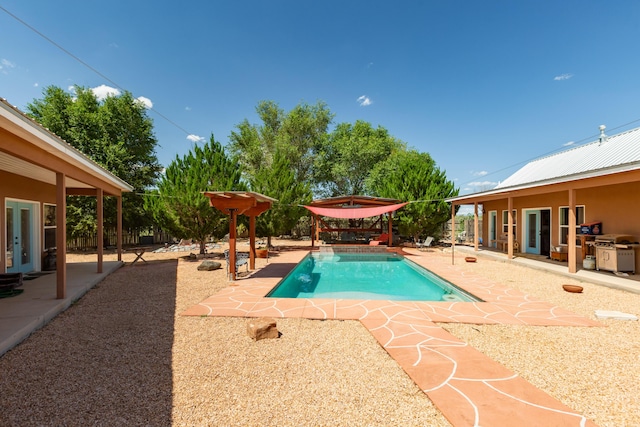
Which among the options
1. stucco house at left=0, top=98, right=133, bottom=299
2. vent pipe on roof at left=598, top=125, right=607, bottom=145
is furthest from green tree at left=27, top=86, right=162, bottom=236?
vent pipe on roof at left=598, top=125, right=607, bottom=145

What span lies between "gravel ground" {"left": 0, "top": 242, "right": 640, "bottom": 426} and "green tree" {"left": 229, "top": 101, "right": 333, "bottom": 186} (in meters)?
19.1

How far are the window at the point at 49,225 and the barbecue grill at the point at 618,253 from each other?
1537 cm

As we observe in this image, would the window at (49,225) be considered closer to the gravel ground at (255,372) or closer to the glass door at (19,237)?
the glass door at (19,237)

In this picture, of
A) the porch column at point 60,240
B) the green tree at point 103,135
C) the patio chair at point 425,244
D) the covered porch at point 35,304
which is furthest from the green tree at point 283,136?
A: the porch column at point 60,240

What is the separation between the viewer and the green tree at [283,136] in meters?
22.2

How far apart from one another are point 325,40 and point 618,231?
48.4ft

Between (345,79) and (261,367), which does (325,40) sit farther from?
(261,367)

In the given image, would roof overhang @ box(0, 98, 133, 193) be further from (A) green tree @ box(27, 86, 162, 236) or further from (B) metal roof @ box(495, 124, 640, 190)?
(B) metal roof @ box(495, 124, 640, 190)

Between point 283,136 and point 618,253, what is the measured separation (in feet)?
66.5

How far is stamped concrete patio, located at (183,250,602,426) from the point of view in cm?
198

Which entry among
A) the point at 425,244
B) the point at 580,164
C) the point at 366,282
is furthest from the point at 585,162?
the point at 366,282

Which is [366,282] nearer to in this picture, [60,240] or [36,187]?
[60,240]

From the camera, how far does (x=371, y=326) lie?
358 centimetres

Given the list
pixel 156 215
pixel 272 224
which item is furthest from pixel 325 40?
pixel 156 215
